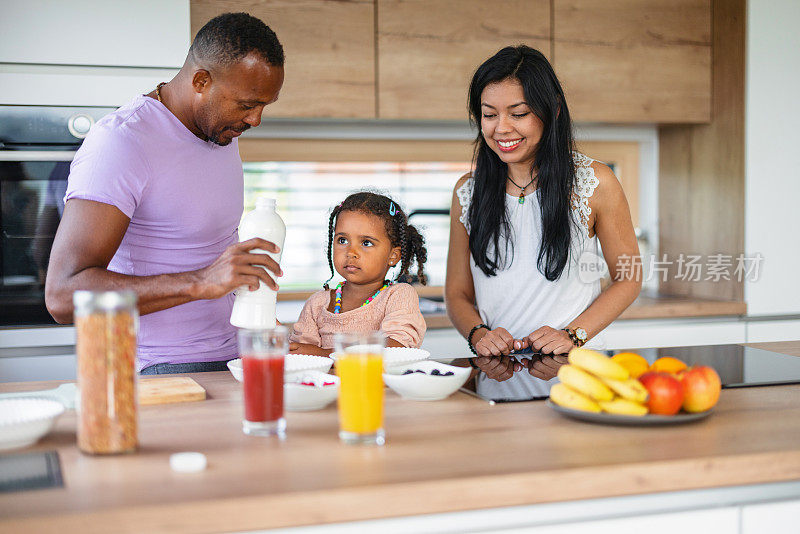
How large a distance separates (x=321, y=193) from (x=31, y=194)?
1.22 m

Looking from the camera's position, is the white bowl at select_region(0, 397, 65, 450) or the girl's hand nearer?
the white bowl at select_region(0, 397, 65, 450)

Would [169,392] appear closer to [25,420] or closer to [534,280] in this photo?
[25,420]

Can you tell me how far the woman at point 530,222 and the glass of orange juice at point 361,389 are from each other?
0.90m

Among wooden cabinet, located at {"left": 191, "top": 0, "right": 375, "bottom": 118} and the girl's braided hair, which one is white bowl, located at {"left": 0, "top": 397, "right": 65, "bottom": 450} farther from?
wooden cabinet, located at {"left": 191, "top": 0, "right": 375, "bottom": 118}

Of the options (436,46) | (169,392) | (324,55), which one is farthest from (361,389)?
(436,46)

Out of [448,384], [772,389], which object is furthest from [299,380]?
[772,389]

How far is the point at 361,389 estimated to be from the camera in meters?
1.01

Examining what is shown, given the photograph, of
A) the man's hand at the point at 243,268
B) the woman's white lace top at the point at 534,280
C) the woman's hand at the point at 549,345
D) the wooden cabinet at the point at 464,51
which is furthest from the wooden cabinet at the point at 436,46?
the man's hand at the point at 243,268

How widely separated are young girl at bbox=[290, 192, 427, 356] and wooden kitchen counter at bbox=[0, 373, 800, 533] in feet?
2.34

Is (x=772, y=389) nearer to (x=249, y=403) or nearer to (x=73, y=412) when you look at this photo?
(x=249, y=403)

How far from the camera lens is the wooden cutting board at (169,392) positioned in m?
1.27

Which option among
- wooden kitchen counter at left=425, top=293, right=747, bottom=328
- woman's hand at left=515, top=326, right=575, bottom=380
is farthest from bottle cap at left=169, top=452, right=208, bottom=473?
wooden kitchen counter at left=425, top=293, right=747, bottom=328

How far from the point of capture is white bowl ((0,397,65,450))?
100cm

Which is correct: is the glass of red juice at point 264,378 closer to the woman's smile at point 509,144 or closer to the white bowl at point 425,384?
the white bowl at point 425,384
